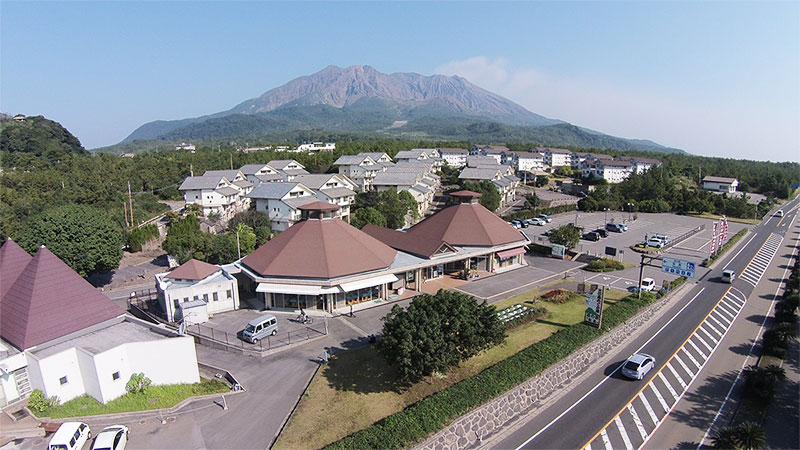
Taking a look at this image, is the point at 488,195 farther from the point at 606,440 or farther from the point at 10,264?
the point at 10,264

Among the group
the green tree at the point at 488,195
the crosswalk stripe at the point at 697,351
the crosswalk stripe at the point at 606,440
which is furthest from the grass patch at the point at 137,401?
the green tree at the point at 488,195

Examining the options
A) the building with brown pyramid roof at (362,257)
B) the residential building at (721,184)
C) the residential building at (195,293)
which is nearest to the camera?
A: the residential building at (195,293)

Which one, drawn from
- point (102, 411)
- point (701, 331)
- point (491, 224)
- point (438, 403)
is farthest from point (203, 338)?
point (701, 331)

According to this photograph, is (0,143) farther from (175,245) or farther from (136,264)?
(175,245)

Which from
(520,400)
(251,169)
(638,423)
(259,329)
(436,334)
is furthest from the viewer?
(251,169)

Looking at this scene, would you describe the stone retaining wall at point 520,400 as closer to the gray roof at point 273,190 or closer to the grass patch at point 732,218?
the gray roof at point 273,190

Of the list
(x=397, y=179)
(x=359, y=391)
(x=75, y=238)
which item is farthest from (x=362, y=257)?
(x=397, y=179)

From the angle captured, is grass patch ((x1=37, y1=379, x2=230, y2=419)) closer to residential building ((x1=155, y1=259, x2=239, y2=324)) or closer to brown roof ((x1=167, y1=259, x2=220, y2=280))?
residential building ((x1=155, y1=259, x2=239, y2=324))
